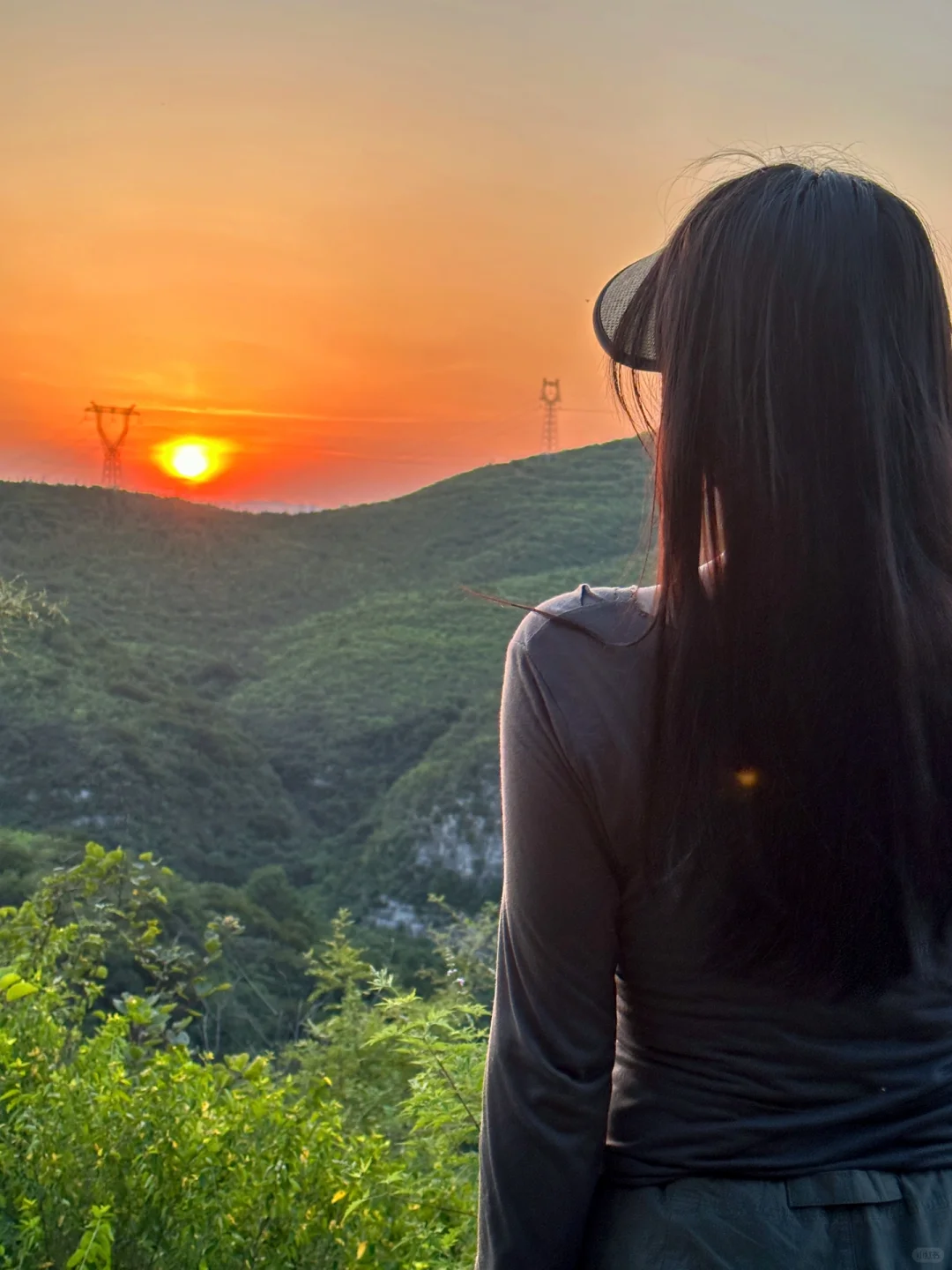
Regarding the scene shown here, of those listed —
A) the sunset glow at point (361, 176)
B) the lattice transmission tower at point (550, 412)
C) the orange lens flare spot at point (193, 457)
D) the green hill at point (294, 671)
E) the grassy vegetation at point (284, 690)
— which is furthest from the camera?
the orange lens flare spot at point (193, 457)

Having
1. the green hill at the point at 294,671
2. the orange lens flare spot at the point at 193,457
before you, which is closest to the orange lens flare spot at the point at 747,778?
the green hill at the point at 294,671

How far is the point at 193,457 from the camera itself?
5.47m

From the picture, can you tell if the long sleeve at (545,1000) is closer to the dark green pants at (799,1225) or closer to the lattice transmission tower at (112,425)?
the dark green pants at (799,1225)

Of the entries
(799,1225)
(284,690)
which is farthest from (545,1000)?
(284,690)

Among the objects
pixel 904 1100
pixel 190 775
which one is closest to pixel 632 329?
pixel 904 1100

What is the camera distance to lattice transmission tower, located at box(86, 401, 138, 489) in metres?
4.82

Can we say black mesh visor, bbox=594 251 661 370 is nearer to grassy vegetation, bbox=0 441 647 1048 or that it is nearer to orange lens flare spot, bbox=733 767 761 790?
orange lens flare spot, bbox=733 767 761 790

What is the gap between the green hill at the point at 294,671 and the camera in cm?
438

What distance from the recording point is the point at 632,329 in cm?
63

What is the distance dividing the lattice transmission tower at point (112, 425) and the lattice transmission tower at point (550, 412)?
6.04 ft

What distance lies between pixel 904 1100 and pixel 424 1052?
4.15 ft

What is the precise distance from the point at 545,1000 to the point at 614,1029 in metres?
0.05

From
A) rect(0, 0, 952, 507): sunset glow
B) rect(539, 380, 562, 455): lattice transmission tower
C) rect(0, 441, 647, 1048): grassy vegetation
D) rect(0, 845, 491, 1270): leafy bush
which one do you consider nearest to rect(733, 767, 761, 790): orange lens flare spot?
rect(0, 845, 491, 1270): leafy bush

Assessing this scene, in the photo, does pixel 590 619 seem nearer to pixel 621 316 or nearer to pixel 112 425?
pixel 621 316
